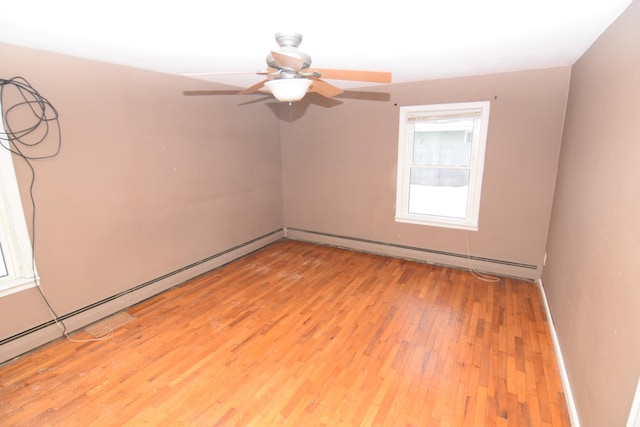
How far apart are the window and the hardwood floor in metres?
1.00

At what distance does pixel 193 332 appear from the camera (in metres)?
2.79

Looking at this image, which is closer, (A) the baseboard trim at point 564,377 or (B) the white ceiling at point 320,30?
(B) the white ceiling at point 320,30

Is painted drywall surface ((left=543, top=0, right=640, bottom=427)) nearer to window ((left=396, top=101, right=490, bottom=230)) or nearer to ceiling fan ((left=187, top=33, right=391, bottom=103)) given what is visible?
window ((left=396, top=101, right=490, bottom=230))

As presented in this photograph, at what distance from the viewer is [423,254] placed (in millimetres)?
4316

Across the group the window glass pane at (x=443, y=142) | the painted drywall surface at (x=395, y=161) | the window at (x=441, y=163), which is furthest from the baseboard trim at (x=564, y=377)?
the window glass pane at (x=443, y=142)

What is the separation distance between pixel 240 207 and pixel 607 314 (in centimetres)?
388

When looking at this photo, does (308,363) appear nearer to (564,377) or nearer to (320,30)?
(564,377)

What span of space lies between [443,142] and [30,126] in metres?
4.11

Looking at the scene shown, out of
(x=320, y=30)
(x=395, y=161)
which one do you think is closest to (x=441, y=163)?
(x=395, y=161)

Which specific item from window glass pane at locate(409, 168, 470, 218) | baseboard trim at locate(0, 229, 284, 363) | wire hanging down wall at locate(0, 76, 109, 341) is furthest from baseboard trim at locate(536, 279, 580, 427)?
wire hanging down wall at locate(0, 76, 109, 341)

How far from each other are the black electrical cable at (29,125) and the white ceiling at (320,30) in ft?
1.13

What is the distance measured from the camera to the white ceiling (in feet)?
5.72

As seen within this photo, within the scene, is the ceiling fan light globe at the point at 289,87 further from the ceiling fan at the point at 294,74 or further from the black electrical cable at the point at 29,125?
the black electrical cable at the point at 29,125

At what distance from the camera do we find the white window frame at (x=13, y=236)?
7.62ft
